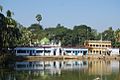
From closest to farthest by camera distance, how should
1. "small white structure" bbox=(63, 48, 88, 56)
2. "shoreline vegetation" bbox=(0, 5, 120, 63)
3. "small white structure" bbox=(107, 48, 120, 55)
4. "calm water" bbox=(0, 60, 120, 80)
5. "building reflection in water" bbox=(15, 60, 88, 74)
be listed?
"calm water" bbox=(0, 60, 120, 80), "building reflection in water" bbox=(15, 60, 88, 74), "shoreline vegetation" bbox=(0, 5, 120, 63), "small white structure" bbox=(63, 48, 88, 56), "small white structure" bbox=(107, 48, 120, 55)

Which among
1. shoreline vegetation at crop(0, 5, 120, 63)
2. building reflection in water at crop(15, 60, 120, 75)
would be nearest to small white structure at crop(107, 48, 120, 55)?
shoreline vegetation at crop(0, 5, 120, 63)

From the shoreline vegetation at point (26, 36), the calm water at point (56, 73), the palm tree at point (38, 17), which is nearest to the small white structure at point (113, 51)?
the shoreline vegetation at point (26, 36)

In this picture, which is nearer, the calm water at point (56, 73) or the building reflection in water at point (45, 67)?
the calm water at point (56, 73)

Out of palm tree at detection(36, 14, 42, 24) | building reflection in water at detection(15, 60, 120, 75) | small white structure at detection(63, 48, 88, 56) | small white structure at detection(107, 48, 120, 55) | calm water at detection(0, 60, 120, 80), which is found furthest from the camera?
palm tree at detection(36, 14, 42, 24)

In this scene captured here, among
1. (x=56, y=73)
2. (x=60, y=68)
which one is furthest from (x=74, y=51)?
(x=56, y=73)

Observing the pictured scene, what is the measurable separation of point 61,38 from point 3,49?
1835 inches

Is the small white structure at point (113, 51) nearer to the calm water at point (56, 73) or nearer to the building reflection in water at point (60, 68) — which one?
the building reflection in water at point (60, 68)

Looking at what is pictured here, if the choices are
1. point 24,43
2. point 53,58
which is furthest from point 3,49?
point 24,43

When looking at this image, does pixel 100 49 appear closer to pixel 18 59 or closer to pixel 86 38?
pixel 86 38

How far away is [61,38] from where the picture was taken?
9919cm

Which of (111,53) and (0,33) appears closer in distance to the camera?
(0,33)

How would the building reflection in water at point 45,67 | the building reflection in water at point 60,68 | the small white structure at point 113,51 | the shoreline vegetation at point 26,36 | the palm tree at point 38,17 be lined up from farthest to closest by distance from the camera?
1. the palm tree at point 38,17
2. the small white structure at point 113,51
3. the shoreline vegetation at point 26,36
4. the building reflection in water at point 45,67
5. the building reflection in water at point 60,68

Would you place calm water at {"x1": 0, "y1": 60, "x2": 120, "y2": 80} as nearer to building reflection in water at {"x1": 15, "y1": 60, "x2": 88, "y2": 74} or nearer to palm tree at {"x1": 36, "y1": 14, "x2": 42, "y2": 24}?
building reflection in water at {"x1": 15, "y1": 60, "x2": 88, "y2": 74}

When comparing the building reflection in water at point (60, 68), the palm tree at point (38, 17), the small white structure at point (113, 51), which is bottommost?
the building reflection in water at point (60, 68)
